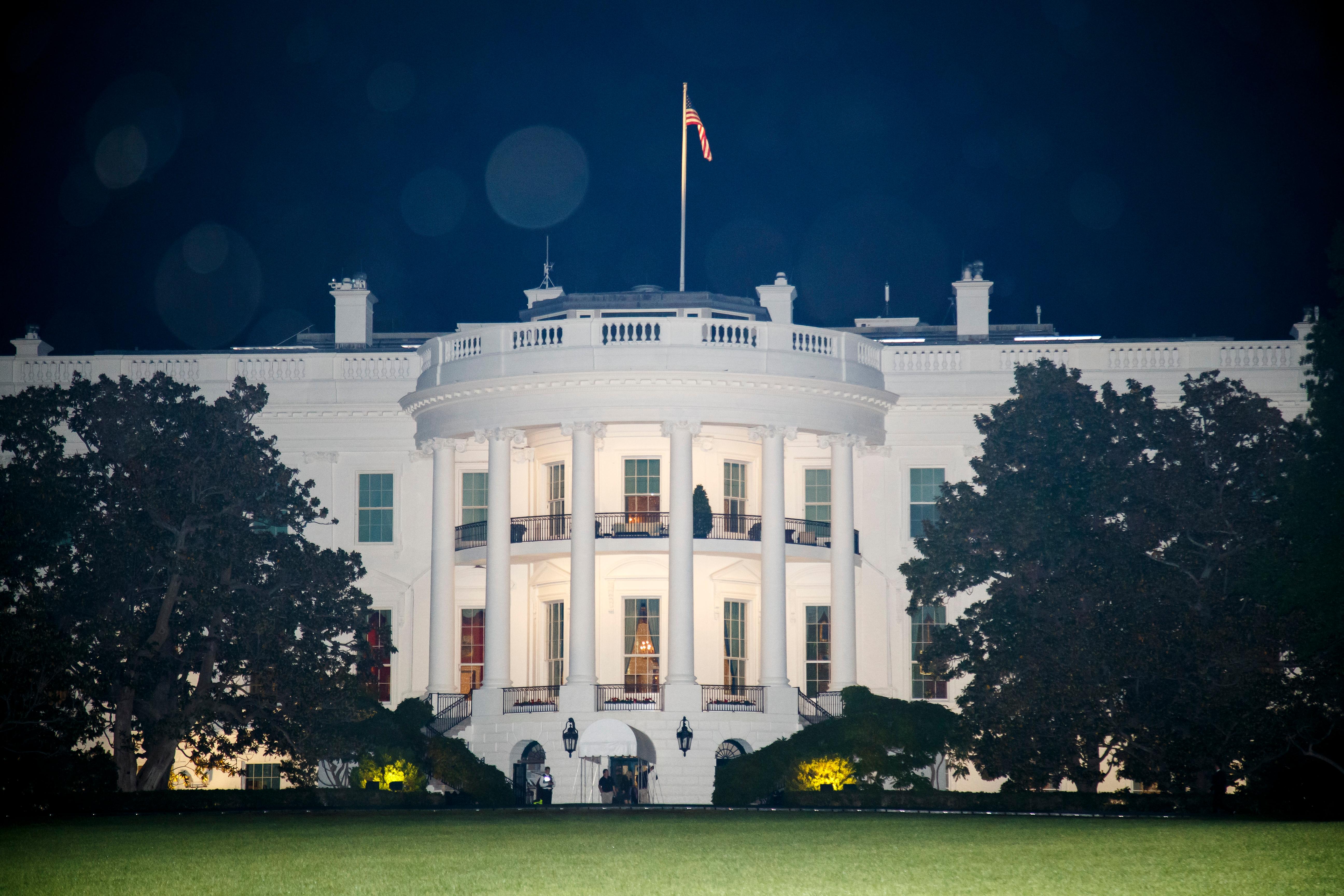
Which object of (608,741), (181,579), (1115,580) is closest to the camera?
(1115,580)

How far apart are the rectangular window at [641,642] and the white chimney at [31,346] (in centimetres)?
1880

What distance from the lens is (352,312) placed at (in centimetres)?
5325

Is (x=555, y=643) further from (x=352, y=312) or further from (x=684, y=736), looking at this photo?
(x=352, y=312)

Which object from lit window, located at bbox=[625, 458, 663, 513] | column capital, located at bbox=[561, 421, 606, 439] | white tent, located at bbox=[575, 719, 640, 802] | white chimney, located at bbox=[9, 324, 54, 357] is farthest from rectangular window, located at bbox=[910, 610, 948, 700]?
white chimney, located at bbox=[9, 324, 54, 357]

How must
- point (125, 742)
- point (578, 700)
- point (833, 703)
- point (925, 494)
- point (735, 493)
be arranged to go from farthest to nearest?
point (925, 494), point (735, 493), point (833, 703), point (578, 700), point (125, 742)

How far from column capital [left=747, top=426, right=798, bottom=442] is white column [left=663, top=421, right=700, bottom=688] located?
164 cm

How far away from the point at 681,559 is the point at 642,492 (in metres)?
4.19

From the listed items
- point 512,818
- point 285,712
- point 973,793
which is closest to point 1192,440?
point 973,793

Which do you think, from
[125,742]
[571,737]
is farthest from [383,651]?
[125,742]

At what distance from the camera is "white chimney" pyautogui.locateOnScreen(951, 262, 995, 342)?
52.4 m

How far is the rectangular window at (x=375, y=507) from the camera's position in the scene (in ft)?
159

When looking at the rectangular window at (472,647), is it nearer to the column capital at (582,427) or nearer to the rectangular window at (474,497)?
the rectangular window at (474,497)

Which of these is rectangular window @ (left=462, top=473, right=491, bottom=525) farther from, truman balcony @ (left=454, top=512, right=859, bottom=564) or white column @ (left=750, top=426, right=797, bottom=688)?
white column @ (left=750, top=426, right=797, bottom=688)

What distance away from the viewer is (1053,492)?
3781cm
